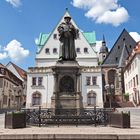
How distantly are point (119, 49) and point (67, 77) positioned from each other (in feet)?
200

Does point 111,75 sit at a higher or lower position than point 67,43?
higher

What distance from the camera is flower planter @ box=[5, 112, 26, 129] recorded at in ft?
47.3

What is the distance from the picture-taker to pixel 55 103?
58.1 ft

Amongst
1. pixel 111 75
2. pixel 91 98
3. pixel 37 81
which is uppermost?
pixel 111 75

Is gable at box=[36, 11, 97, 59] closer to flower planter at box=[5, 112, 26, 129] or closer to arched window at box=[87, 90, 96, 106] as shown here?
arched window at box=[87, 90, 96, 106]

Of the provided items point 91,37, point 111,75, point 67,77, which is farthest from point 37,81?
point 67,77

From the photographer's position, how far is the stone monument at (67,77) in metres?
17.8

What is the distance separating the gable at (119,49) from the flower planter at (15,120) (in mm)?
58650

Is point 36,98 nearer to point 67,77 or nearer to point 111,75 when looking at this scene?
point 111,75

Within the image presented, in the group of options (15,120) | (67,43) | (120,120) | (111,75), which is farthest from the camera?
(111,75)

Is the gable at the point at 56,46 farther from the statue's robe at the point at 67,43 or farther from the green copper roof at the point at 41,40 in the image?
the statue's robe at the point at 67,43

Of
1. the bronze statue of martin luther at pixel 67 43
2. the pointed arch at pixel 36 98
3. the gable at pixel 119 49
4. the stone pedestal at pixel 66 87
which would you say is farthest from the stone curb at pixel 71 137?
the gable at pixel 119 49

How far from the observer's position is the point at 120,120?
14227mm

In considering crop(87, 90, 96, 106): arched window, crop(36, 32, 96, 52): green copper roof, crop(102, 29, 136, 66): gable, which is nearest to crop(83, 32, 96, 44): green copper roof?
crop(36, 32, 96, 52): green copper roof
